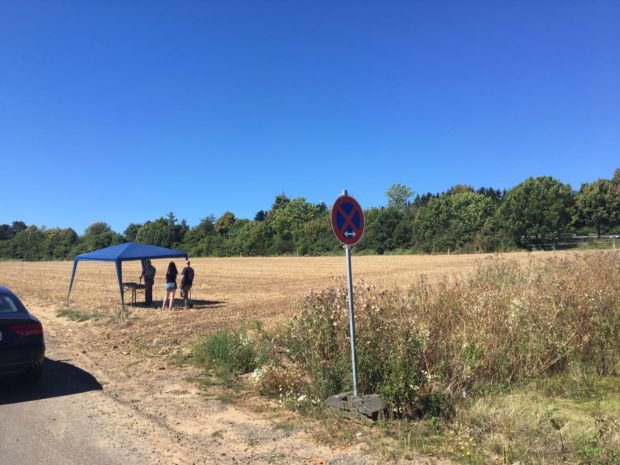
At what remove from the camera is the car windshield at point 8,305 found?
7.19 meters

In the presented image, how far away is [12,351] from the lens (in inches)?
261

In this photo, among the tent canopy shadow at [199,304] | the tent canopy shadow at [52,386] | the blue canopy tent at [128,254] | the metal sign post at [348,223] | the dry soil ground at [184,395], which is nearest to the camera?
the dry soil ground at [184,395]

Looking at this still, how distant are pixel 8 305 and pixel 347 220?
5637 mm

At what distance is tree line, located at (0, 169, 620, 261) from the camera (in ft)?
204

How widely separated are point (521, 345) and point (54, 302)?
A: 2057 cm

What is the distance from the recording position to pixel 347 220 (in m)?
5.88

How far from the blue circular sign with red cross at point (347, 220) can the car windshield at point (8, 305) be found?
5.28 m

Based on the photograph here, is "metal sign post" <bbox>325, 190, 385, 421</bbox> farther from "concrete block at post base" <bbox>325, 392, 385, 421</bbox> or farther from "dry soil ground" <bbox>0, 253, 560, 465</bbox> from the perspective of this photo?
"dry soil ground" <bbox>0, 253, 560, 465</bbox>

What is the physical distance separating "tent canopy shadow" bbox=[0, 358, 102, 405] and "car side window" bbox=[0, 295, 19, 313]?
1.18 meters

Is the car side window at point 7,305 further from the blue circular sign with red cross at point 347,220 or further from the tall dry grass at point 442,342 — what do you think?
the blue circular sign with red cross at point 347,220

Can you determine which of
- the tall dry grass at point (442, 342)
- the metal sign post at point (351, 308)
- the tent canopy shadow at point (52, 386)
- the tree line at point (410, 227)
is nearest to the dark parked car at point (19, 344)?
the tent canopy shadow at point (52, 386)

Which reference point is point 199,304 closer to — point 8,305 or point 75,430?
point 8,305

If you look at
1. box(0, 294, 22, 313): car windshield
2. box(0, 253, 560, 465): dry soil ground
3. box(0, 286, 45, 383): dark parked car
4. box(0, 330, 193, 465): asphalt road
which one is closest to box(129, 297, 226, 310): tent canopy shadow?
box(0, 253, 560, 465): dry soil ground

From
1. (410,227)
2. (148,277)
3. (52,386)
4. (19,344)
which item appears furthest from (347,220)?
(410,227)
